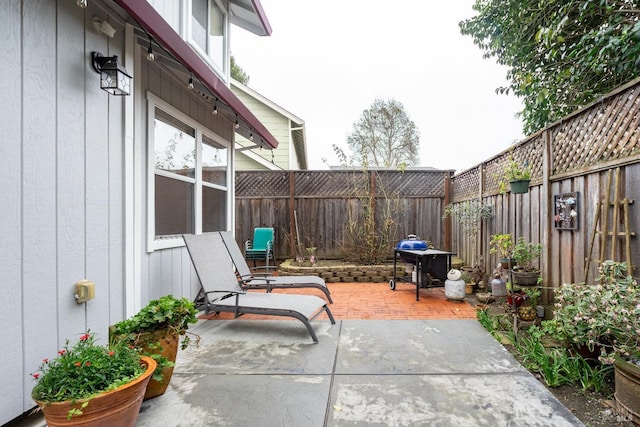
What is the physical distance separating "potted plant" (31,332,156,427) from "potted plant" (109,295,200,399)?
27cm

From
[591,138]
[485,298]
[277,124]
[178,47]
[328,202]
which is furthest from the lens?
[277,124]

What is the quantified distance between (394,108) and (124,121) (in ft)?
48.9

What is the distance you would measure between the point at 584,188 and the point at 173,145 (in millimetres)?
4329

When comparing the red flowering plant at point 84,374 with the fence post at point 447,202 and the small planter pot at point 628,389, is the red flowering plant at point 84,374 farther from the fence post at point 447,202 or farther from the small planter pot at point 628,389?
the fence post at point 447,202

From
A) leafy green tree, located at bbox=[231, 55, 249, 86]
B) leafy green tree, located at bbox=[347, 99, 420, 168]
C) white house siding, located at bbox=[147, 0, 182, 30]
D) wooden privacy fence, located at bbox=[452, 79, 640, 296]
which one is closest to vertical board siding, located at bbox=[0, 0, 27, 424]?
white house siding, located at bbox=[147, 0, 182, 30]

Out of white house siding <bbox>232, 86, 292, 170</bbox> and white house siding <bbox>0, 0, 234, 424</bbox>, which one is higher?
white house siding <bbox>232, 86, 292, 170</bbox>

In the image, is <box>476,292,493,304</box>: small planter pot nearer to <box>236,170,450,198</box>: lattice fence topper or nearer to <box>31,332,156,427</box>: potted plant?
<box>236,170,450,198</box>: lattice fence topper

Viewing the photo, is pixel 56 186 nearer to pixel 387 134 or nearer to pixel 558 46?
pixel 558 46

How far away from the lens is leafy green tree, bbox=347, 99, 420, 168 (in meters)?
15.9

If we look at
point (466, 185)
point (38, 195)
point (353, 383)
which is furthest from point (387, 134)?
point (38, 195)

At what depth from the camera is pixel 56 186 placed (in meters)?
1.98

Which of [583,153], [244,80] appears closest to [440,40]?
[583,153]

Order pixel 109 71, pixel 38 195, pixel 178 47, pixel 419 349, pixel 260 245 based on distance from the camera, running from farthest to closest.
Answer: pixel 260 245, pixel 419 349, pixel 178 47, pixel 109 71, pixel 38 195

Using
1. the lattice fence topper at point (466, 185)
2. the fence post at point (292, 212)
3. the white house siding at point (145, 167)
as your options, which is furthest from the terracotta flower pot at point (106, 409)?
the lattice fence topper at point (466, 185)
